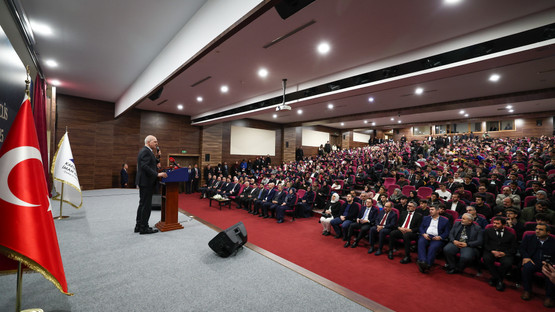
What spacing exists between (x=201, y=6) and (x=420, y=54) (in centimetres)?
404

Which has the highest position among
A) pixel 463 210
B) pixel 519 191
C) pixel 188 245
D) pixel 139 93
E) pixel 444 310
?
pixel 139 93

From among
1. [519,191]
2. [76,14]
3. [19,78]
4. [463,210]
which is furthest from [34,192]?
[519,191]

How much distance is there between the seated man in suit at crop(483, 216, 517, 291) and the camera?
2867mm

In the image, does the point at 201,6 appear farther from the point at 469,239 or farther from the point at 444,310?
the point at 469,239

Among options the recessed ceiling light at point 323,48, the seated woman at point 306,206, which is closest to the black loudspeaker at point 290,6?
the recessed ceiling light at point 323,48

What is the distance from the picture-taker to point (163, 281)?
2240 mm

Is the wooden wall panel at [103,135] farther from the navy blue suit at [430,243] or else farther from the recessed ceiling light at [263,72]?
the navy blue suit at [430,243]

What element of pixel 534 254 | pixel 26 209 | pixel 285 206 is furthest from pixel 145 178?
pixel 534 254

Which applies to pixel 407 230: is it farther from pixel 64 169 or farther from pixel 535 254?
pixel 64 169

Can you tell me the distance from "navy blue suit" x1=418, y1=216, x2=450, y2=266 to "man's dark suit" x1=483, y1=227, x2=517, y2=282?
488 mm

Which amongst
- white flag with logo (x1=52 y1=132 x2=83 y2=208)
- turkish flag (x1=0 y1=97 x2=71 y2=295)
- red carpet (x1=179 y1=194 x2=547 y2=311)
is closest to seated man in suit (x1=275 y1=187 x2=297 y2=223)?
red carpet (x1=179 y1=194 x2=547 y2=311)

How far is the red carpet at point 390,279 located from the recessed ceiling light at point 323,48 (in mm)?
3784

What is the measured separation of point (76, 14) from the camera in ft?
11.6

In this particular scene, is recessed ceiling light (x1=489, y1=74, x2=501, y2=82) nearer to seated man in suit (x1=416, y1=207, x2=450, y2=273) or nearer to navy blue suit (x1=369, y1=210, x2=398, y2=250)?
seated man in suit (x1=416, y1=207, x2=450, y2=273)
